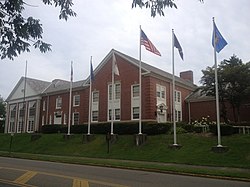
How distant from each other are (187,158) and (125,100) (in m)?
18.9

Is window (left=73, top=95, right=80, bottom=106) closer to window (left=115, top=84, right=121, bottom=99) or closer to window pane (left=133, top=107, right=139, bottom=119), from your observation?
window (left=115, top=84, right=121, bottom=99)

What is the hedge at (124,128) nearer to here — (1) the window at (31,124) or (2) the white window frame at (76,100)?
(2) the white window frame at (76,100)

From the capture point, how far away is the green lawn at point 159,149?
21491mm

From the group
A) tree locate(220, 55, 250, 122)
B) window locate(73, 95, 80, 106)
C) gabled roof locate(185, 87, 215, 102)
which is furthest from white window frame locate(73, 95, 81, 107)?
tree locate(220, 55, 250, 122)

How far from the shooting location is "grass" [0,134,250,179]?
20.3 m

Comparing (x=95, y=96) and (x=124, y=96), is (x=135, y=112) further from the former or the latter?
(x=95, y=96)

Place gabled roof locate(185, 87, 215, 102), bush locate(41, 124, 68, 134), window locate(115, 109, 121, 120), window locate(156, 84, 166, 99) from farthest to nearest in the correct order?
gabled roof locate(185, 87, 215, 102)
bush locate(41, 124, 68, 134)
window locate(115, 109, 121, 120)
window locate(156, 84, 166, 99)

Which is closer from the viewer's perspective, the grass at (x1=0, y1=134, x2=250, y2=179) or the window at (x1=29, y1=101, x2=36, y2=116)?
the grass at (x1=0, y1=134, x2=250, y2=179)

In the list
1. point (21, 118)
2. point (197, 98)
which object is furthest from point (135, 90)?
point (21, 118)

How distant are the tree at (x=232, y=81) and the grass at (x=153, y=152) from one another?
9.97m

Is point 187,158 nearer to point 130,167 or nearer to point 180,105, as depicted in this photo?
point 130,167

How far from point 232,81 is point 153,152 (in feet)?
48.4

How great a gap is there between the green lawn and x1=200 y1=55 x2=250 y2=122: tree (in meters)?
9.95

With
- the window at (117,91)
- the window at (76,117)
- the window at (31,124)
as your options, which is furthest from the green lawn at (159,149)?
the window at (31,124)
